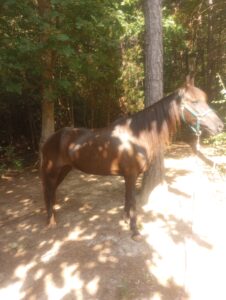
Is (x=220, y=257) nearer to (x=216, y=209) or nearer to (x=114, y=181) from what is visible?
(x=216, y=209)

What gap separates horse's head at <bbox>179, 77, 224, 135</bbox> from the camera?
449 cm

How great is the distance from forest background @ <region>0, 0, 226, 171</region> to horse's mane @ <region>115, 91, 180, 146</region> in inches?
30.4

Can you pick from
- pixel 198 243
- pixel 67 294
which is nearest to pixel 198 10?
pixel 198 243

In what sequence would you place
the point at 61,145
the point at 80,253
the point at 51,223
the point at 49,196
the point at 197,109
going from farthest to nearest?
the point at 49,196 < the point at 51,223 < the point at 61,145 < the point at 197,109 < the point at 80,253

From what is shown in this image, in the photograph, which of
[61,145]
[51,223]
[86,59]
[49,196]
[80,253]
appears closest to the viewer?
[80,253]

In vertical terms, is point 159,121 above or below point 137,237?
above

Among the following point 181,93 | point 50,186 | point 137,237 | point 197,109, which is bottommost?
point 137,237

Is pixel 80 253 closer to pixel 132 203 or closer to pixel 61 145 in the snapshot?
pixel 132 203

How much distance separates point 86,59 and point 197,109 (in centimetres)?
375

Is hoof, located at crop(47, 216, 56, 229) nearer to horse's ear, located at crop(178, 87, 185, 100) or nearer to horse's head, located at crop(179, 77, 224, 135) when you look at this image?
horse's head, located at crop(179, 77, 224, 135)

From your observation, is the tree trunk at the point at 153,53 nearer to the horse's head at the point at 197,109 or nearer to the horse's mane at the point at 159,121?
the horse's mane at the point at 159,121

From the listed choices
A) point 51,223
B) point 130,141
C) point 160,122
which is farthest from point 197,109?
point 51,223

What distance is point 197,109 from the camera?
4500 millimetres

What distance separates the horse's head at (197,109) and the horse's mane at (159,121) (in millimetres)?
127
